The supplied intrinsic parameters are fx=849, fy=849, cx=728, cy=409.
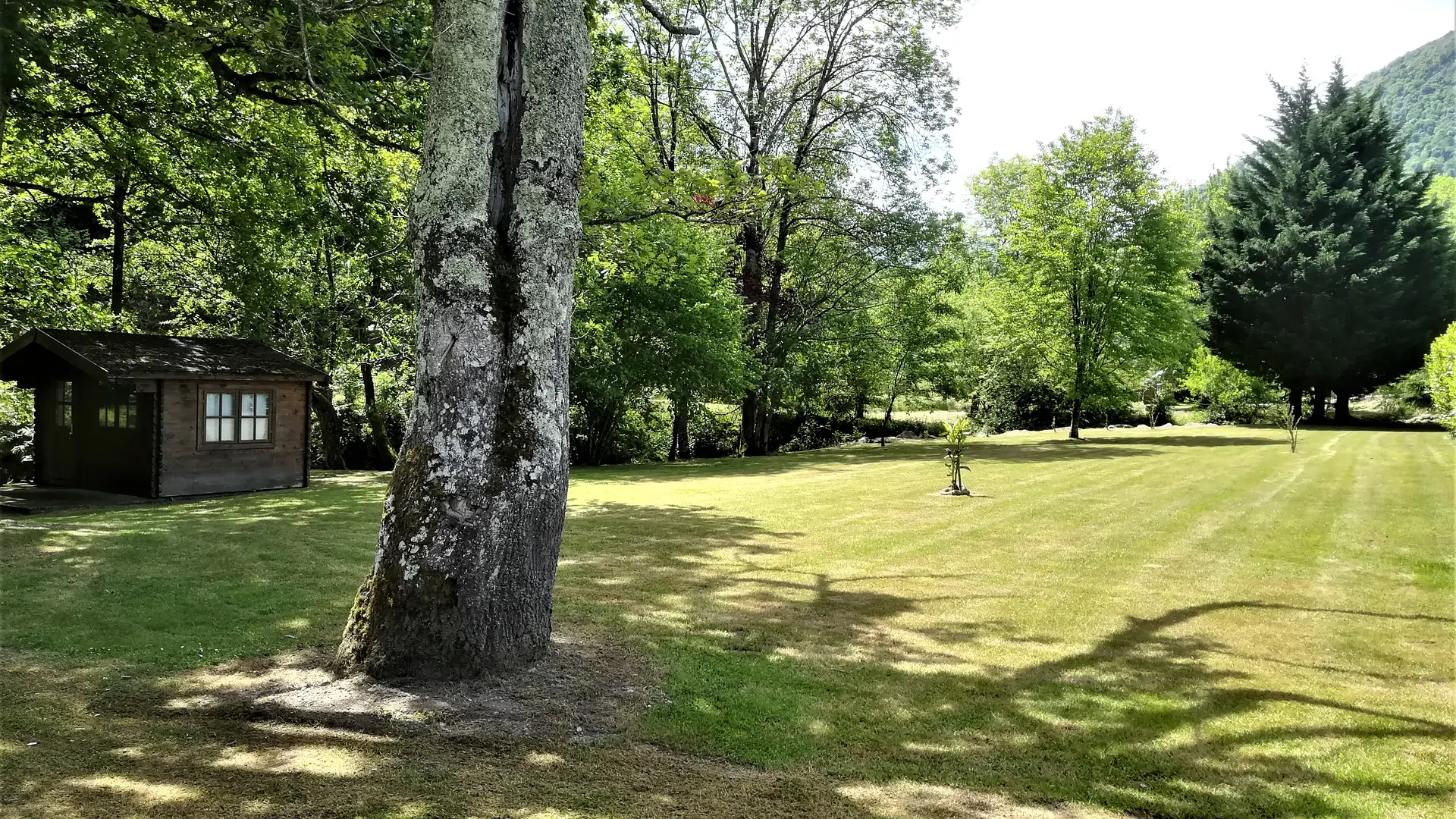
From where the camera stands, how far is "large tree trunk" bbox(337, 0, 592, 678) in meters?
4.70

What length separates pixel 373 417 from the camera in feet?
73.6

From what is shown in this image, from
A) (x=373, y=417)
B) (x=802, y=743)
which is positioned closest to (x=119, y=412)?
(x=373, y=417)

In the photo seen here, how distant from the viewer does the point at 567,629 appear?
616 centimetres

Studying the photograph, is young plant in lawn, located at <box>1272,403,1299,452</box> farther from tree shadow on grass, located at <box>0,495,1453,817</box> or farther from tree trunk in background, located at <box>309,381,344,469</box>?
tree trunk in background, located at <box>309,381,344,469</box>

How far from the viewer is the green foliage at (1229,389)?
35.6m

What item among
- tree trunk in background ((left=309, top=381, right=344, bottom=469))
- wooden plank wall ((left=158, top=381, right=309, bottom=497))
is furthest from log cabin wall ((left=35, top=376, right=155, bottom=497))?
tree trunk in background ((left=309, top=381, right=344, bottom=469))

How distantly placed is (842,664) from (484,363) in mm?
3061

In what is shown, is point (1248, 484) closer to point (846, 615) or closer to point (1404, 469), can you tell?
point (1404, 469)

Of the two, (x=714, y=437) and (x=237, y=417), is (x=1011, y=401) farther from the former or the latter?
(x=237, y=417)

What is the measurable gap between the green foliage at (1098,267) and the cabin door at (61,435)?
1034 inches

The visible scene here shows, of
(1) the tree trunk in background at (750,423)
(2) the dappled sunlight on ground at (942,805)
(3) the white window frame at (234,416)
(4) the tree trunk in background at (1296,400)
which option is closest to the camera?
(2) the dappled sunlight on ground at (942,805)

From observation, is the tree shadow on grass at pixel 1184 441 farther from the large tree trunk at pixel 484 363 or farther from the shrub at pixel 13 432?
the shrub at pixel 13 432

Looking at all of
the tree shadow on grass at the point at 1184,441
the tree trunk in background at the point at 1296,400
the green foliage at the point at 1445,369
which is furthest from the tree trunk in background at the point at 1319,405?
the green foliage at the point at 1445,369

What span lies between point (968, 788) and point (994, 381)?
115ft
